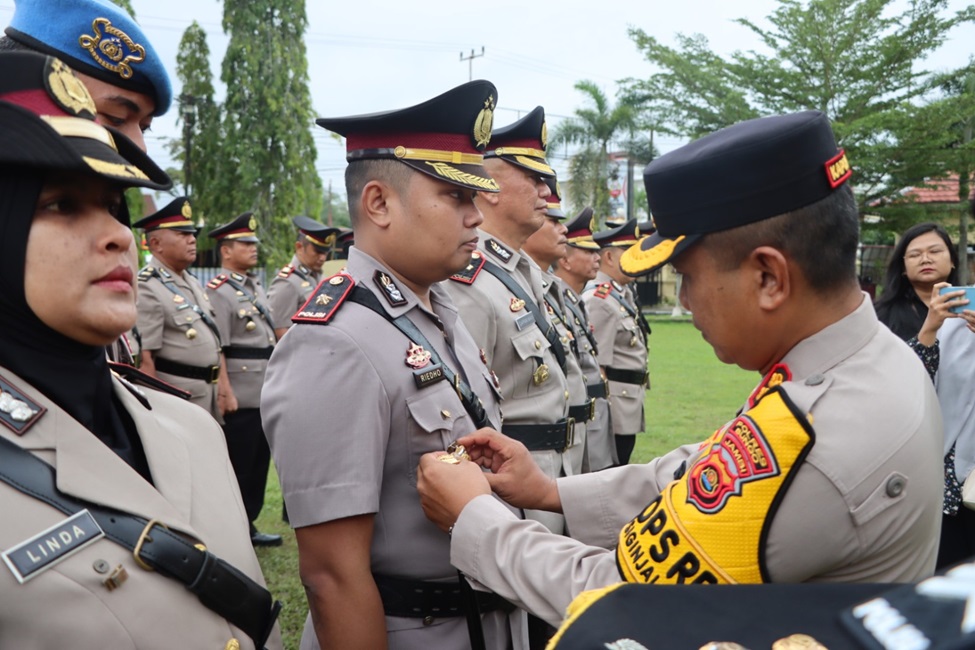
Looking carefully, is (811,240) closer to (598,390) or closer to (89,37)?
(89,37)

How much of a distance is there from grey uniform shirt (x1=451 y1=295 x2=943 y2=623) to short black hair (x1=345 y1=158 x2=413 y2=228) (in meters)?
1.00

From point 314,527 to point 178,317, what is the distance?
502 cm

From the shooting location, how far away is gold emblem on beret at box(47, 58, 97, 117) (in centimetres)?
140

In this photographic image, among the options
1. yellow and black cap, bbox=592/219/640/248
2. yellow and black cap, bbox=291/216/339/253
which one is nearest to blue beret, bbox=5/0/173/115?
yellow and black cap, bbox=592/219/640/248

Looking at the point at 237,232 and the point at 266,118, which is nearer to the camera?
the point at 237,232

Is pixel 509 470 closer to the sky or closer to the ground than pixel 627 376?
closer to the sky

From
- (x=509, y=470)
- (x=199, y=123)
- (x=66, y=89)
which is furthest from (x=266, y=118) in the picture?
(x=66, y=89)

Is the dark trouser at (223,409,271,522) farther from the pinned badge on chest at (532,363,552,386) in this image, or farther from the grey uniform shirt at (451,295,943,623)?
the grey uniform shirt at (451,295,943,623)

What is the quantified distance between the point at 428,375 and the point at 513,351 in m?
1.59

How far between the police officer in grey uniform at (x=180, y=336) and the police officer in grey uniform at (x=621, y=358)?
3.31 meters

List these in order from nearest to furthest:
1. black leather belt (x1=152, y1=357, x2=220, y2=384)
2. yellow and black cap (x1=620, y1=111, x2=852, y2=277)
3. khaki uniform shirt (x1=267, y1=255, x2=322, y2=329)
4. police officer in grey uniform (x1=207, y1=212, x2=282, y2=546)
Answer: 1. yellow and black cap (x1=620, y1=111, x2=852, y2=277)
2. black leather belt (x1=152, y1=357, x2=220, y2=384)
3. police officer in grey uniform (x1=207, y1=212, x2=282, y2=546)
4. khaki uniform shirt (x1=267, y1=255, x2=322, y2=329)

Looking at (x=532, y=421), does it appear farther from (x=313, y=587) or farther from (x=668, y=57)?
(x=668, y=57)

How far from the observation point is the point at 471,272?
3852mm

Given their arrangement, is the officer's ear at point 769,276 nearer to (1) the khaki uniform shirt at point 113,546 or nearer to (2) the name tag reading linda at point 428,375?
(2) the name tag reading linda at point 428,375
